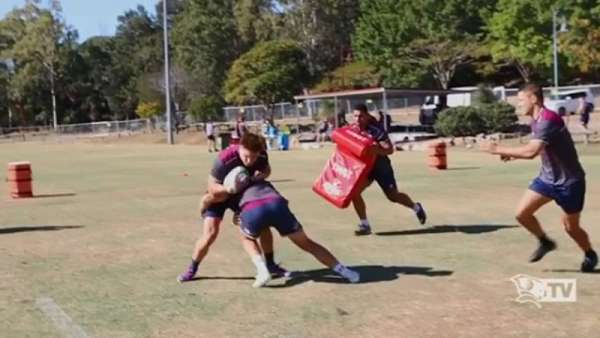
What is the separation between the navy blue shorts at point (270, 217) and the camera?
7.83 meters

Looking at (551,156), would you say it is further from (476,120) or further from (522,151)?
(476,120)

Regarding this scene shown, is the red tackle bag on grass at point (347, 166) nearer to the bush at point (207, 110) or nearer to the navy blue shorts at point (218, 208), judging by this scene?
the navy blue shorts at point (218, 208)

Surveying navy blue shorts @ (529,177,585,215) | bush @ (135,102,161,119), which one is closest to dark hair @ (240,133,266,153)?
navy blue shorts @ (529,177,585,215)

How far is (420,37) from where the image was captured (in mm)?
66500

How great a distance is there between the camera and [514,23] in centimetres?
5903

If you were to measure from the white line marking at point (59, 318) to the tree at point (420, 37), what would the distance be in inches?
2288

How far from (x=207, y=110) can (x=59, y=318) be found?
65.8m

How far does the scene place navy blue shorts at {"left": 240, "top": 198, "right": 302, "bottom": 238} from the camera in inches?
308

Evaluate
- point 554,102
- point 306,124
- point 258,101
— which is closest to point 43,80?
point 258,101

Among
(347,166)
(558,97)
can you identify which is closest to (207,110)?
(558,97)

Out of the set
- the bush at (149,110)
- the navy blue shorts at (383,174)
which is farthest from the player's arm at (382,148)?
the bush at (149,110)

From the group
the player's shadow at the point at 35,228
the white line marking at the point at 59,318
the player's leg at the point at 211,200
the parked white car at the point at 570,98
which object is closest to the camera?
the white line marking at the point at 59,318

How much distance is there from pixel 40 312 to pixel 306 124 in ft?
165

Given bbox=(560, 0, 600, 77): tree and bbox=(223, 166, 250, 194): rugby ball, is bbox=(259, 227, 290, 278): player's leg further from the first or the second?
bbox=(560, 0, 600, 77): tree
